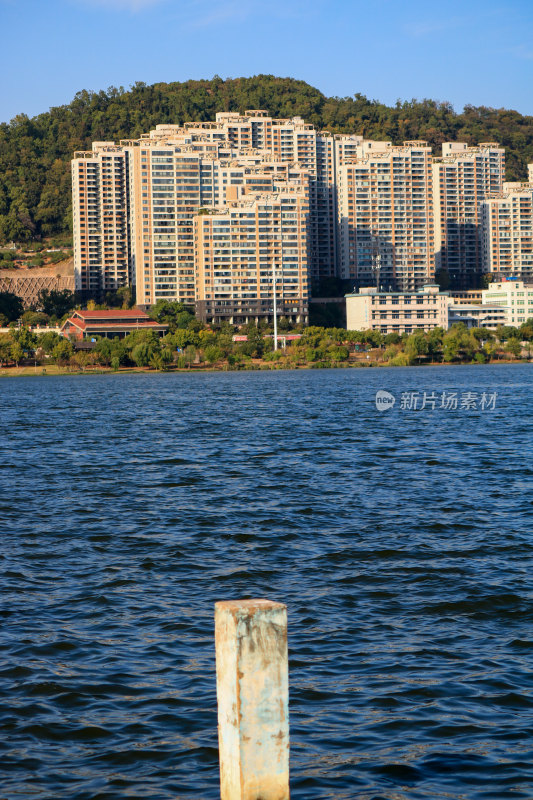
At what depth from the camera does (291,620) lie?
14922 mm

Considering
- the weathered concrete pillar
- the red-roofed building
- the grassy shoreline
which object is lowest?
the grassy shoreline

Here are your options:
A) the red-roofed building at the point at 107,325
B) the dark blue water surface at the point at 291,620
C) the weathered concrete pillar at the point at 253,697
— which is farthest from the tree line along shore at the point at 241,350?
the weathered concrete pillar at the point at 253,697

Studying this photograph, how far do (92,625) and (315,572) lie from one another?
15.8 feet

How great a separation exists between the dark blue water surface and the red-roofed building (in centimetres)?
14676

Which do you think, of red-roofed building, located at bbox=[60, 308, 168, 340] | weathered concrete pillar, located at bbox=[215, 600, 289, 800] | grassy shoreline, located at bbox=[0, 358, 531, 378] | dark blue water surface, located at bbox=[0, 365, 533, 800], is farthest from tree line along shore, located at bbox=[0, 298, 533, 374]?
weathered concrete pillar, located at bbox=[215, 600, 289, 800]

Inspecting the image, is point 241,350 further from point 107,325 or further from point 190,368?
point 107,325

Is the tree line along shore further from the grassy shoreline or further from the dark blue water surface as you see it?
the dark blue water surface

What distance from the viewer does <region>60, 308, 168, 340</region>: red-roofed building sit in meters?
182

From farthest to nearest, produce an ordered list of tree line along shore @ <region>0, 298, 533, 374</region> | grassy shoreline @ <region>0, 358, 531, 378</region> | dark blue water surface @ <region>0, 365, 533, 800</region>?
1. tree line along shore @ <region>0, 298, 533, 374</region>
2. grassy shoreline @ <region>0, 358, 531, 378</region>
3. dark blue water surface @ <region>0, 365, 533, 800</region>

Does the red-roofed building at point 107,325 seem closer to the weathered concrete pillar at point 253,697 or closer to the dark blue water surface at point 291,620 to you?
the dark blue water surface at point 291,620

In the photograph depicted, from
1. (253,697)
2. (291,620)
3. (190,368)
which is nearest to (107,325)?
(190,368)

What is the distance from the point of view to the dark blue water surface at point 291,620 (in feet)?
33.5

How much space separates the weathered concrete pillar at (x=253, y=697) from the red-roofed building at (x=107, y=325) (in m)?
176

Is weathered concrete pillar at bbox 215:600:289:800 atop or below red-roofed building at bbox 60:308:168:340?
below
